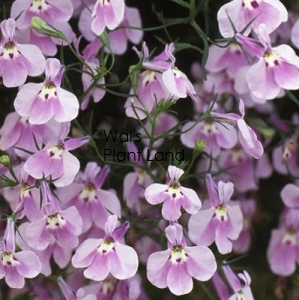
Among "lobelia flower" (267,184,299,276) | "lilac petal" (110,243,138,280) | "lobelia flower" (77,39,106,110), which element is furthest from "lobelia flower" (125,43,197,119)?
"lobelia flower" (267,184,299,276)

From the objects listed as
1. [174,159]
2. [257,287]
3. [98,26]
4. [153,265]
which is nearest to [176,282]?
[153,265]

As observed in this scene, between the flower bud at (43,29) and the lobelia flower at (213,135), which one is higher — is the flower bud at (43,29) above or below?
above

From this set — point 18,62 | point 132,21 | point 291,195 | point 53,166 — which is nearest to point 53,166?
point 53,166

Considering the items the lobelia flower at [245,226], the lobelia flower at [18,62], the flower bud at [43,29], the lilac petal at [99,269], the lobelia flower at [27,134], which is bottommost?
the lobelia flower at [245,226]

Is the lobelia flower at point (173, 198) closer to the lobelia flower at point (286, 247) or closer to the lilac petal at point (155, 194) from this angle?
the lilac petal at point (155, 194)

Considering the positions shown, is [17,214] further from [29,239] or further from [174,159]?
[174,159]

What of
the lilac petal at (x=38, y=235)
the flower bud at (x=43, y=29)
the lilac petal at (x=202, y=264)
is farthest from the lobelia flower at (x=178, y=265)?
the flower bud at (x=43, y=29)

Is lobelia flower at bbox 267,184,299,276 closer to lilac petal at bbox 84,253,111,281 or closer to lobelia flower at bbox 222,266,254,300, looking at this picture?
lobelia flower at bbox 222,266,254,300
